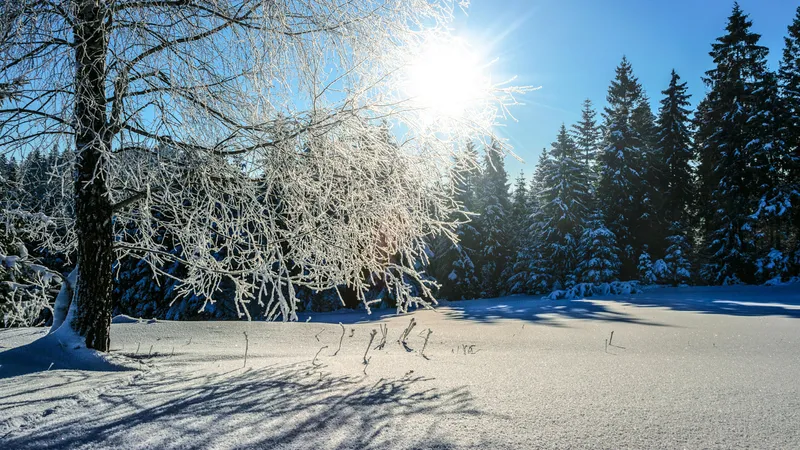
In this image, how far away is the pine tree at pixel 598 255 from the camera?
21.5 m

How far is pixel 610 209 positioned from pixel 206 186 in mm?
24581

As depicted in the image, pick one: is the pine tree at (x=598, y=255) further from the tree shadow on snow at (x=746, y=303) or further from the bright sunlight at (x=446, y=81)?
the bright sunlight at (x=446, y=81)

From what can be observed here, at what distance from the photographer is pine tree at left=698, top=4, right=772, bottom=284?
18562 mm

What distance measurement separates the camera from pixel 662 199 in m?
23.7

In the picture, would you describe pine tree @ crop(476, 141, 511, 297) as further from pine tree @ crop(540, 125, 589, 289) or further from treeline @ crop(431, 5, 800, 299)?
pine tree @ crop(540, 125, 589, 289)

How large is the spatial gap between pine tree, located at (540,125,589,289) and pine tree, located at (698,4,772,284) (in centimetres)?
586

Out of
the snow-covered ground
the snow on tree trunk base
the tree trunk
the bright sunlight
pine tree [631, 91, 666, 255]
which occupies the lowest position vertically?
the snow-covered ground

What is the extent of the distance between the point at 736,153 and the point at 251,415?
23.3m

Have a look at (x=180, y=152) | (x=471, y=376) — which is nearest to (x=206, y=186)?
(x=180, y=152)

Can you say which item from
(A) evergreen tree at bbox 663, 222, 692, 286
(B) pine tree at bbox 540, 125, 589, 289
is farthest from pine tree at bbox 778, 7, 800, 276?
(B) pine tree at bbox 540, 125, 589, 289

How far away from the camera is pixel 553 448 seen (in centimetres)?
175

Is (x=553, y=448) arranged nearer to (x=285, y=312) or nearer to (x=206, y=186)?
(x=285, y=312)

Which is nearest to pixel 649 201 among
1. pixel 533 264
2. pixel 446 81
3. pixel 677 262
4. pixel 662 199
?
pixel 662 199

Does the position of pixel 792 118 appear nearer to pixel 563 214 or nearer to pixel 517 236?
pixel 563 214
